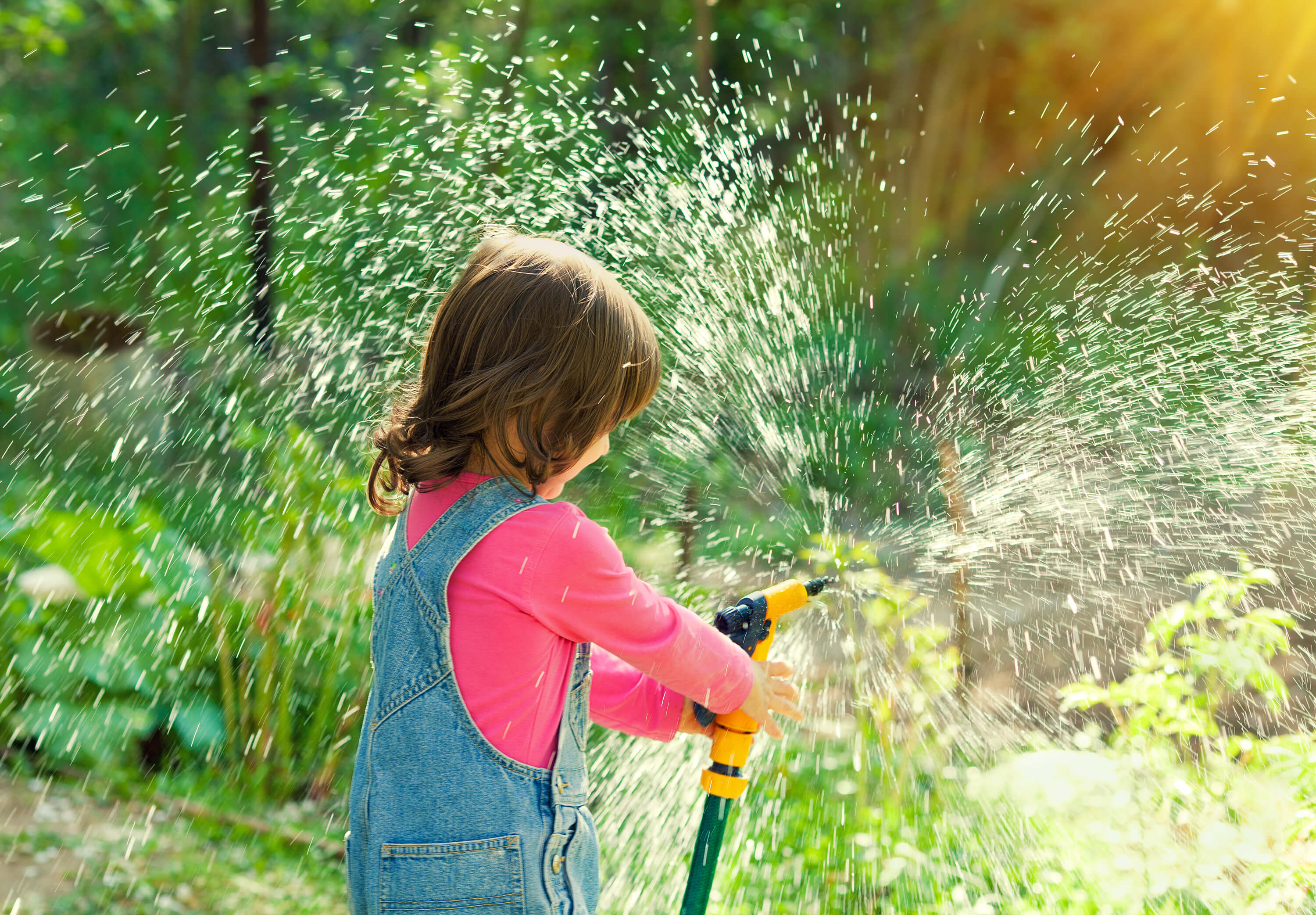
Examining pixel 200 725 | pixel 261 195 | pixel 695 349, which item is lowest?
pixel 200 725

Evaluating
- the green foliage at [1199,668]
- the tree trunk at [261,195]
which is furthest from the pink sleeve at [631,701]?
the tree trunk at [261,195]

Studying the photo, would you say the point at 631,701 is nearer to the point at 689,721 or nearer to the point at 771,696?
the point at 689,721

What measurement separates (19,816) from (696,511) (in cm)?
212

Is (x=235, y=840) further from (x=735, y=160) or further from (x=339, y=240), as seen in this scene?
(x=735, y=160)

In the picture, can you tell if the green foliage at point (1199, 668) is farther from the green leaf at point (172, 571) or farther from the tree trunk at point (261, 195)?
the tree trunk at point (261, 195)

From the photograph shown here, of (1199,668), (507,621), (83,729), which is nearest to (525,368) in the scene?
(507,621)

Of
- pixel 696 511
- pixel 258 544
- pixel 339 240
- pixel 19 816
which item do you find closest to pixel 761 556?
pixel 696 511

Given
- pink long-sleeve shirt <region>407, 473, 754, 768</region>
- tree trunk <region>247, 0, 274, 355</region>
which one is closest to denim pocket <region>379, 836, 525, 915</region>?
pink long-sleeve shirt <region>407, 473, 754, 768</region>

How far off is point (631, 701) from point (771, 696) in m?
0.23

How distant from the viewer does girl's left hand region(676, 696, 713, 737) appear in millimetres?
1441

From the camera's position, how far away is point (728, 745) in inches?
54.1

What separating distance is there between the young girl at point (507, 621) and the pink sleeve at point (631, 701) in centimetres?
12

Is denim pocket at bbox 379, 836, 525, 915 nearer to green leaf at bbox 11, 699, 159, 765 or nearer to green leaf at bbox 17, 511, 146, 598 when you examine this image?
green leaf at bbox 11, 699, 159, 765

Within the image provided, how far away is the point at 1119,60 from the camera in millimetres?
6465
